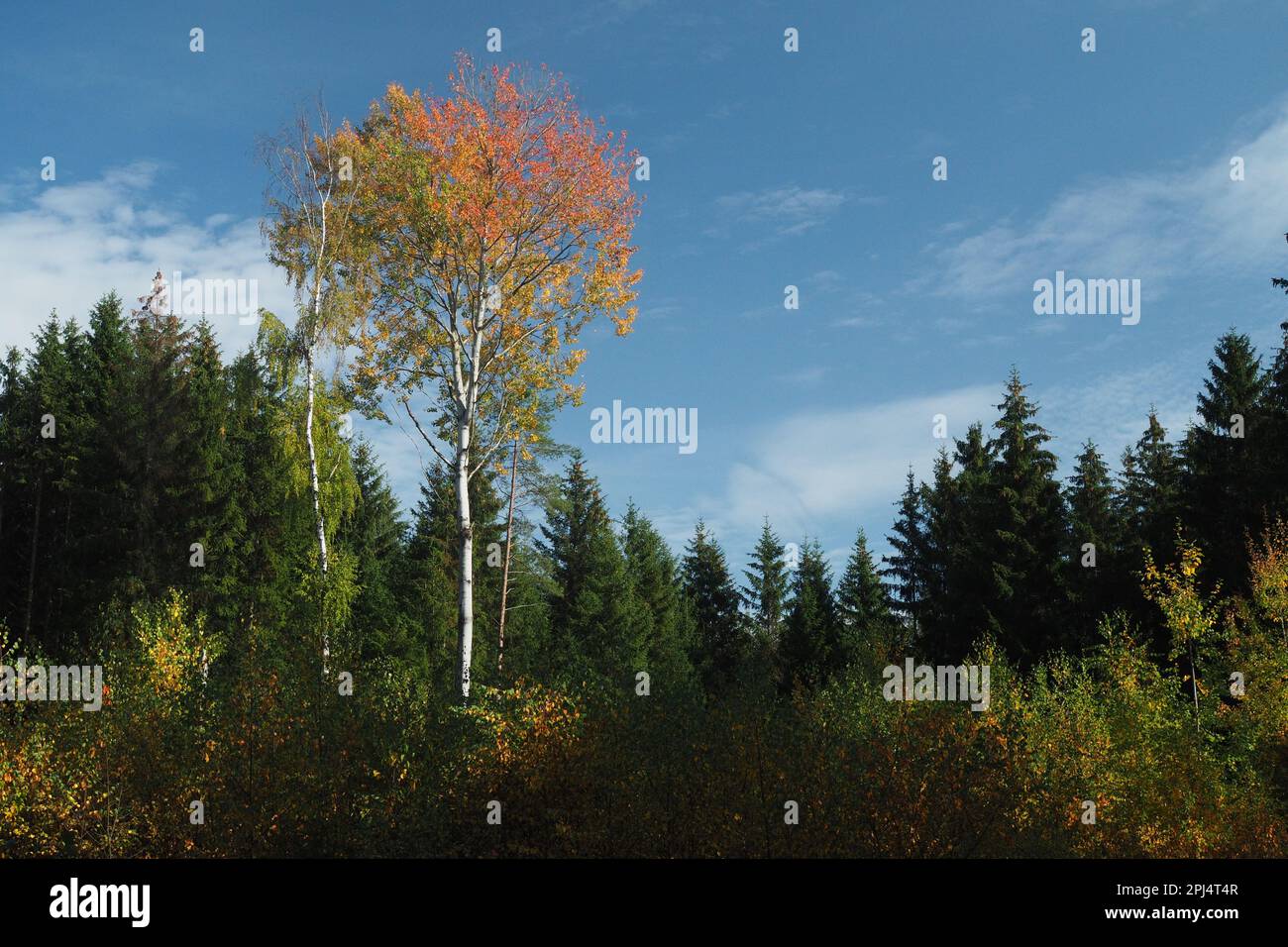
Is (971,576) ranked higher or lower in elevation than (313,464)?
lower

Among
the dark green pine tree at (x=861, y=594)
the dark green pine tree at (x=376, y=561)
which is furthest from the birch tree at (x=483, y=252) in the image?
the dark green pine tree at (x=861, y=594)

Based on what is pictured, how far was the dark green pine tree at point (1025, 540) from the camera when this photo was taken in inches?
1369

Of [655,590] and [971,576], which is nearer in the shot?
[971,576]

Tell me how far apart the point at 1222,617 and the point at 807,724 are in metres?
25.4

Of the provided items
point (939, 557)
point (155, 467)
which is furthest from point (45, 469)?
point (939, 557)

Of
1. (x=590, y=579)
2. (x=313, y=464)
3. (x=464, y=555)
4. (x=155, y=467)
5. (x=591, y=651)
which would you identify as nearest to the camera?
(x=464, y=555)

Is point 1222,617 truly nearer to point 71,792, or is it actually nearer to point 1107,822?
point 1107,822

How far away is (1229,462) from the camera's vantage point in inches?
1288

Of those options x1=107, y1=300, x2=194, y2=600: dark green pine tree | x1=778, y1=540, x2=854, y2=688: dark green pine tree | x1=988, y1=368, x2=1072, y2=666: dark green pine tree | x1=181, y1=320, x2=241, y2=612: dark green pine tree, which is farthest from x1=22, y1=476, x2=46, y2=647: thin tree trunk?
x1=988, y1=368, x2=1072, y2=666: dark green pine tree

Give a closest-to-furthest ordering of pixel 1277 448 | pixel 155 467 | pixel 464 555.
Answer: pixel 464 555, pixel 1277 448, pixel 155 467

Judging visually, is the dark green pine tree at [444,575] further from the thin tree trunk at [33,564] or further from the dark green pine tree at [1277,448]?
the dark green pine tree at [1277,448]

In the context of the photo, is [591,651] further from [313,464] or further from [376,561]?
[313,464]

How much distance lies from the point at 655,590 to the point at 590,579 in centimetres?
724
